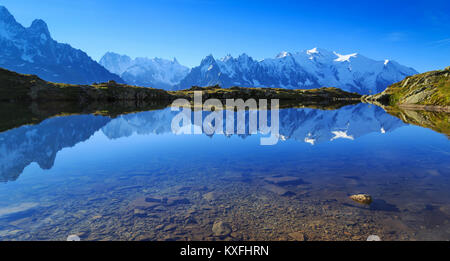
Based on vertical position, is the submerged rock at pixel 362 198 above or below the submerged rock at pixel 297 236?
above

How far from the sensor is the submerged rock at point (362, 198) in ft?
45.9

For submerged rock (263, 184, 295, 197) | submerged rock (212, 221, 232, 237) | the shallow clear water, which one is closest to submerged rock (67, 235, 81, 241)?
the shallow clear water

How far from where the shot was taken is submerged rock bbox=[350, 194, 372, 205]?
14005 millimetres

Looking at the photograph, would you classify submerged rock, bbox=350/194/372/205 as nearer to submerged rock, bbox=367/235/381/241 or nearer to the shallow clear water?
the shallow clear water

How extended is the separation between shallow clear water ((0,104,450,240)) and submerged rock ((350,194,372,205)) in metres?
0.28

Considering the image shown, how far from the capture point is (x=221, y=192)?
15.8m

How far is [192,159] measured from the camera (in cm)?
2442

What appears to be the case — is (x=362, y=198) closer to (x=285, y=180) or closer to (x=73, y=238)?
(x=285, y=180)

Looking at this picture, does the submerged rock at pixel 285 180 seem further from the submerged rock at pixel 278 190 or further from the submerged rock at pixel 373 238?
the submerged rock at pixel 373 238

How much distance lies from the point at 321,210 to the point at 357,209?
1.95 m

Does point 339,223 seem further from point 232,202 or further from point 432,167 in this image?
point 432,167

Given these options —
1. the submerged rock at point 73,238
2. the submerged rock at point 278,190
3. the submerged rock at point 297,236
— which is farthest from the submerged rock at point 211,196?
the submerged rock at point 73,238

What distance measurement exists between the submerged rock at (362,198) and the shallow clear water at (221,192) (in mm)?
280
